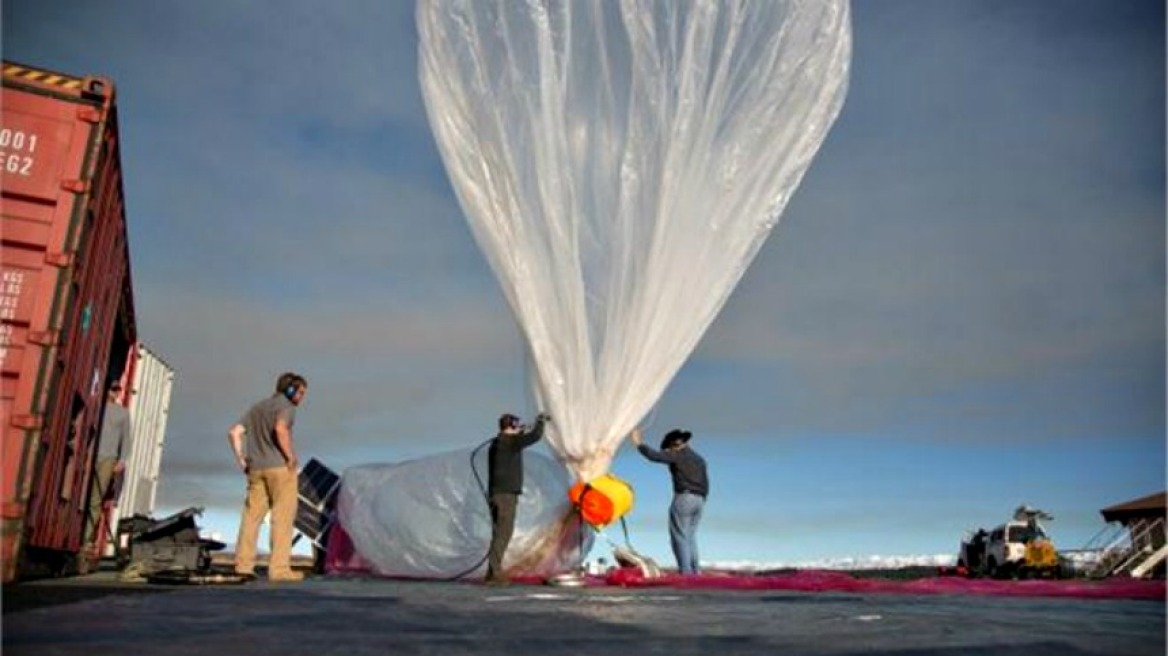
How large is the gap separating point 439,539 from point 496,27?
5257mm

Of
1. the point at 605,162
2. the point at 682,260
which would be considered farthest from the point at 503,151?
the point at 682,260

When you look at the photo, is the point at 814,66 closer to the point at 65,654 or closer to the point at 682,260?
the point at 682,260

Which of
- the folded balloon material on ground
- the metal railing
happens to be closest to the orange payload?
the folded balloon material on ground

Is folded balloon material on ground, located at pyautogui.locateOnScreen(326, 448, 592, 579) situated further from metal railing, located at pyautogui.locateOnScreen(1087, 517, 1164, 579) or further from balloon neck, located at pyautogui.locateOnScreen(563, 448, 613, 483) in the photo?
metal railing, located at pyautogui.locateOnScreen(1087, 517, 1164, 579)

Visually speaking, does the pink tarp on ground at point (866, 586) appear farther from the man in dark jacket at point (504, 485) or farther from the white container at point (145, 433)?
the white container at point (145, 433)

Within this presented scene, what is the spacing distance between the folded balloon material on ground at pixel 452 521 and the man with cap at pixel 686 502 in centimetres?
125

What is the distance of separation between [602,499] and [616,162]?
8.40 feet

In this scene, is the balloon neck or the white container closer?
the balloon neck

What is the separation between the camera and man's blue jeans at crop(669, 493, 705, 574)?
1005cm

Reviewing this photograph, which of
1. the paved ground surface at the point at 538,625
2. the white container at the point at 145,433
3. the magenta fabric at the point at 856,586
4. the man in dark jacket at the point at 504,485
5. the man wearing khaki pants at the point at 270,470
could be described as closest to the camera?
the paved ground surface at the point at 538,625

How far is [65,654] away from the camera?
8.25ft

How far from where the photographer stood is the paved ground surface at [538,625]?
2.92m

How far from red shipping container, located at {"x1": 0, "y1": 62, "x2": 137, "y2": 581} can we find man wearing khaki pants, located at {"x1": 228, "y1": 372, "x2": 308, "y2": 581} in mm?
1437

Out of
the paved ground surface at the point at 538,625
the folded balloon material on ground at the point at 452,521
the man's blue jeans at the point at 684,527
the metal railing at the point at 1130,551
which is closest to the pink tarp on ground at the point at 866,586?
the folded balloon material on ground at the point at 452,521
